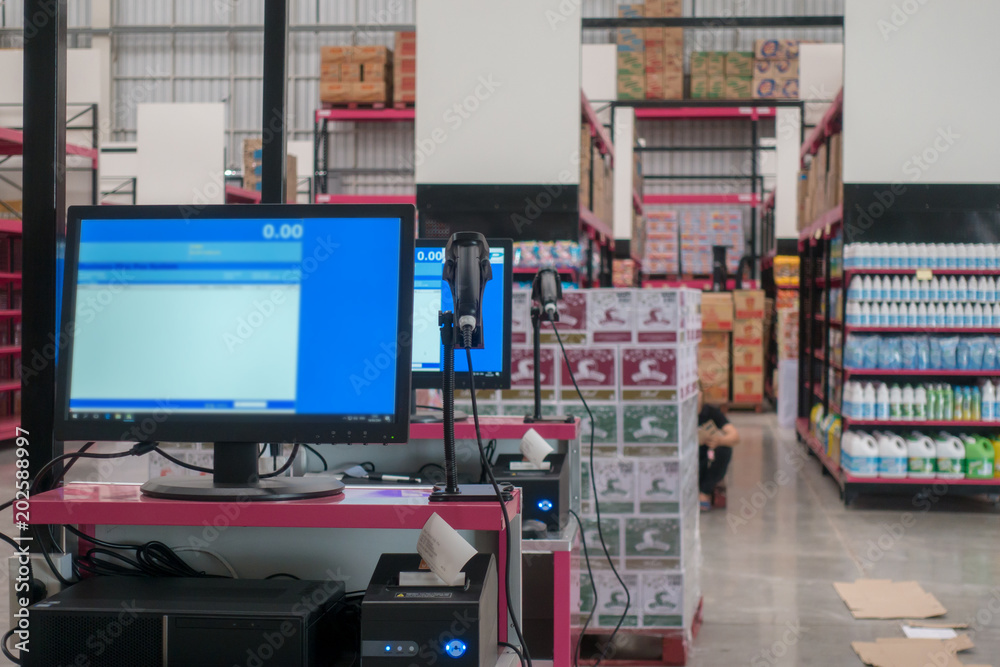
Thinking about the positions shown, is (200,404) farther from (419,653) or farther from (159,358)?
(419,653)

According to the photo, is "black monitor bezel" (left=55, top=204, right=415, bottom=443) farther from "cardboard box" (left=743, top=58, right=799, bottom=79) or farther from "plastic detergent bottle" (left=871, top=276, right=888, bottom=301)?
"cardboard box" (left=743, top=58, right=799, bottom=79)

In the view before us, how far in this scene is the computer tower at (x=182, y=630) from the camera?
1262 mm

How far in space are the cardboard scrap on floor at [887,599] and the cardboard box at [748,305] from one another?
305 inches

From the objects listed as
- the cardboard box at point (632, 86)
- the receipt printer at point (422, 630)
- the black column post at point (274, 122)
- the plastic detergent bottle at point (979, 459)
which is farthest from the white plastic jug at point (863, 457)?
the cardboard box at point (632, 86)

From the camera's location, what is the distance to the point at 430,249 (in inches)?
98.7

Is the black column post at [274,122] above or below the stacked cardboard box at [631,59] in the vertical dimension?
below

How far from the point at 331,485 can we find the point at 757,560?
4.17m

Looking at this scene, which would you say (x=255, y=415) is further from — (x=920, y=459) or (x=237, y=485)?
(x=920, y=459)

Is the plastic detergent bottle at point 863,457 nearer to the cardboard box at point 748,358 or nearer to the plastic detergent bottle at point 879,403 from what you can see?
the plastic detergent bottle at point 879,403

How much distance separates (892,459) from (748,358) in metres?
6.15

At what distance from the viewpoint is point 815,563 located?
5.09 meters

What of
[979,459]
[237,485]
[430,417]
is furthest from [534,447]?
[979,459]

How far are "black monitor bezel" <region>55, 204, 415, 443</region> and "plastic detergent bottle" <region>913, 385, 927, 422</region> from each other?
565 cm

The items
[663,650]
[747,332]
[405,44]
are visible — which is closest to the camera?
[663,650]
